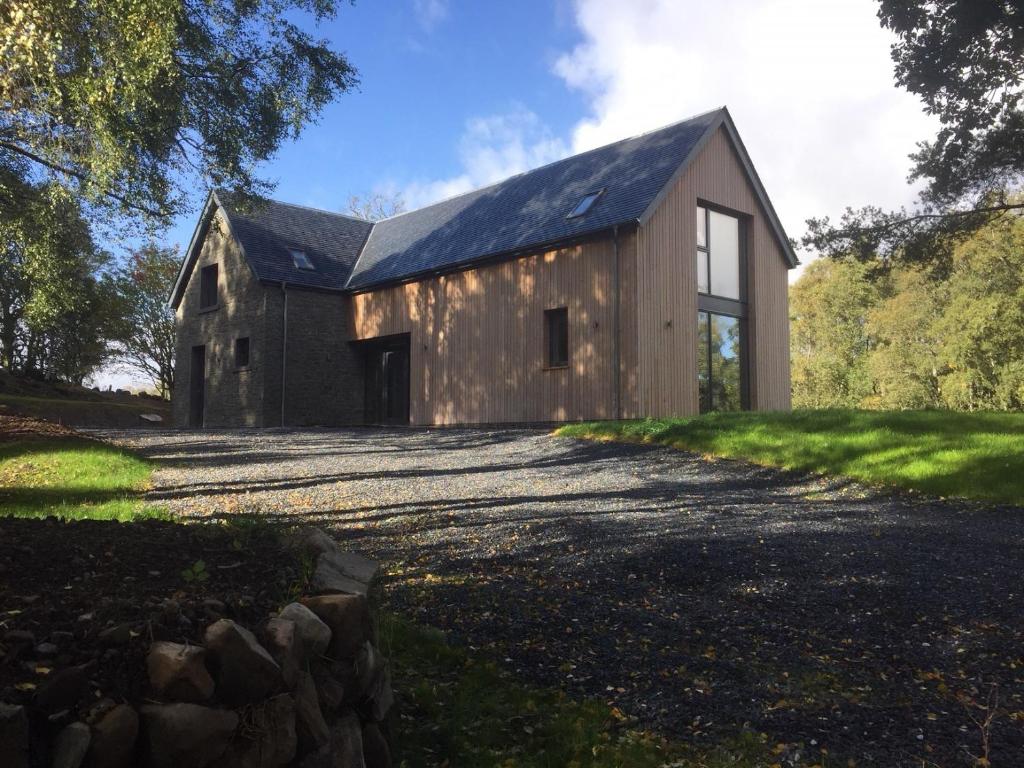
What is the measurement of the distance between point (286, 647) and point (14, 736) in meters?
0.81

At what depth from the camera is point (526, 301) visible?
1850cm

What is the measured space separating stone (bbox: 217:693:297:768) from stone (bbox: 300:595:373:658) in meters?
0.41

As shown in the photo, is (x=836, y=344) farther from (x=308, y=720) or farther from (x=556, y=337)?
(x=308, y=720)

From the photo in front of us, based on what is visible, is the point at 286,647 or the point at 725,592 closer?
the point at 286,647

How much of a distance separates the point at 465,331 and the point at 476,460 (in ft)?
27.1

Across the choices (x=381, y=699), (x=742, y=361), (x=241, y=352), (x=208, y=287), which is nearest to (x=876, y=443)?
(x=742, y=361)

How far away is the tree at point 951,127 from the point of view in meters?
14.7

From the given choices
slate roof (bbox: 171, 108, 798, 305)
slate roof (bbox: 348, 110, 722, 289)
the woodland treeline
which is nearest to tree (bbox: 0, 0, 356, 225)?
slate roof (bbox: 171, 108, 798, 305)

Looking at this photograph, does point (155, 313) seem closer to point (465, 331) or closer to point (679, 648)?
point (465, 331)

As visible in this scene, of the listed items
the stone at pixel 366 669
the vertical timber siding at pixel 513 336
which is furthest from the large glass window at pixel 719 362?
the stone at pixel 366 669

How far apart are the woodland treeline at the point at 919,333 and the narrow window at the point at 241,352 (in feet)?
66.9

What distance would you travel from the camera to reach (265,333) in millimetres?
23047

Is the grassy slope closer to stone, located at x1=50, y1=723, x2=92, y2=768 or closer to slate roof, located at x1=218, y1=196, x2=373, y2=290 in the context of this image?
slate roof, located at x1=218, y1=196, x2=373, y2=290

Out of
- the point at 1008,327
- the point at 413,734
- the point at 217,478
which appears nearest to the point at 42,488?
the point at 217,478
